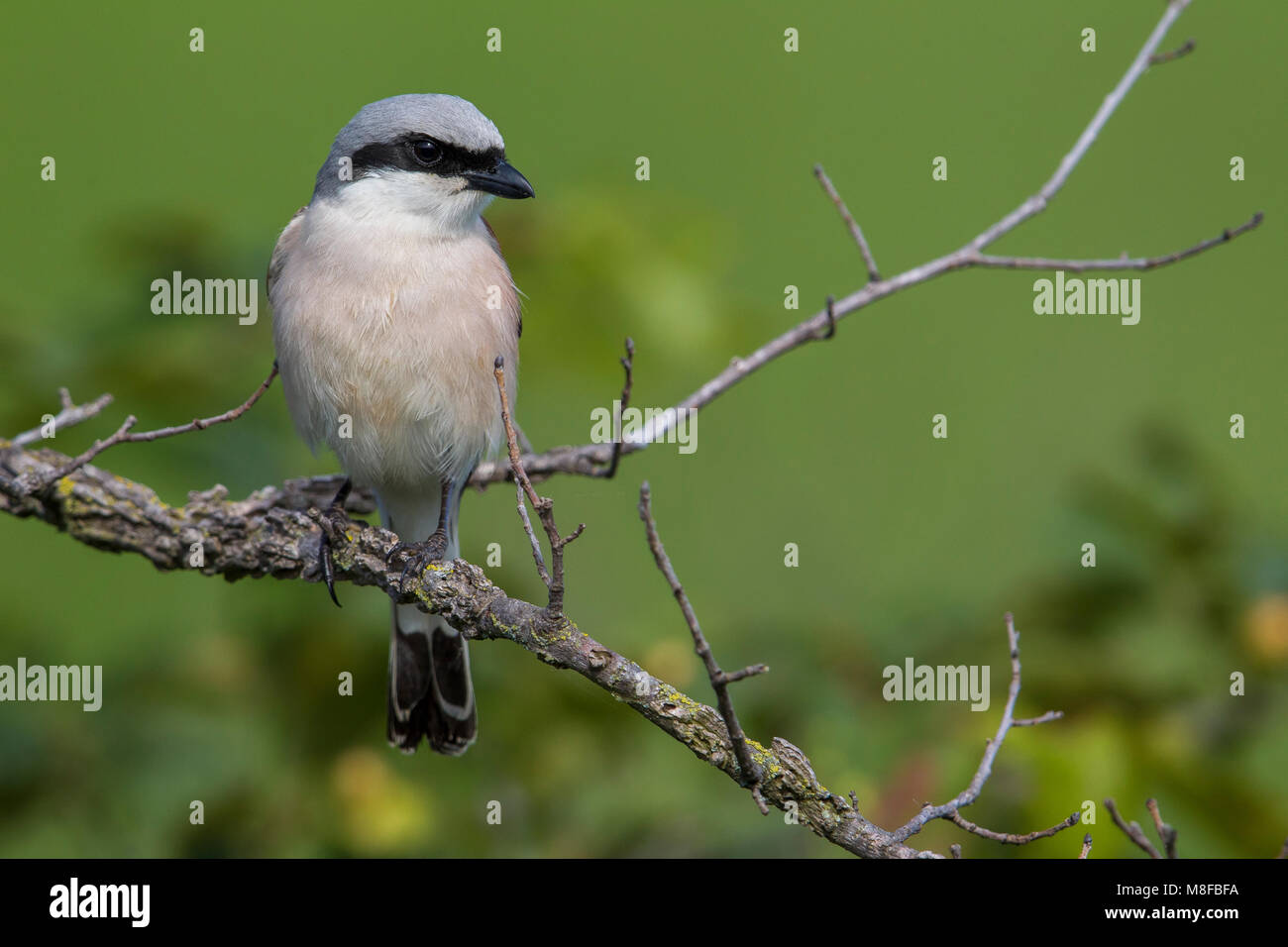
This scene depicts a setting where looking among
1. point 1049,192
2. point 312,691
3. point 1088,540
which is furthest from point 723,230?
point 312,691

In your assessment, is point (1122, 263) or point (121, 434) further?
point (1122, 263)

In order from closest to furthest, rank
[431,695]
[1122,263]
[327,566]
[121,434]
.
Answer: [121,434] < [1122,263] < [327,566] < [431,695]

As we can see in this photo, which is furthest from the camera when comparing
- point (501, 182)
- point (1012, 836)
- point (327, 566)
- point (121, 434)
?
point (501, 182)

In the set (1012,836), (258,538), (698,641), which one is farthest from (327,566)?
(1012,836)

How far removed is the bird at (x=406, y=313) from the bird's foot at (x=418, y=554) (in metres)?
0.06

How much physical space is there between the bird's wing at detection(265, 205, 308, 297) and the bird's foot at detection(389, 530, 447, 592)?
0.98 meters

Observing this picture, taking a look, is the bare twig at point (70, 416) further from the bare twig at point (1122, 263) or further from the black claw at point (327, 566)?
the bare twig at point (1122, 263)

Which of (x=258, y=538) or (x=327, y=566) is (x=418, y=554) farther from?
(x=258, y=538)

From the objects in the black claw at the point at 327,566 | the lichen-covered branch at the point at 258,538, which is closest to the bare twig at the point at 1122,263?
the lichen-covered branch at the point at 258,538

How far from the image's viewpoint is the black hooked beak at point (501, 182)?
3.33 m

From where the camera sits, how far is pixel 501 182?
132 inches

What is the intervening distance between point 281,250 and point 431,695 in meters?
1.33

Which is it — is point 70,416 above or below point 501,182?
below

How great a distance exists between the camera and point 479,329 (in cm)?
339
